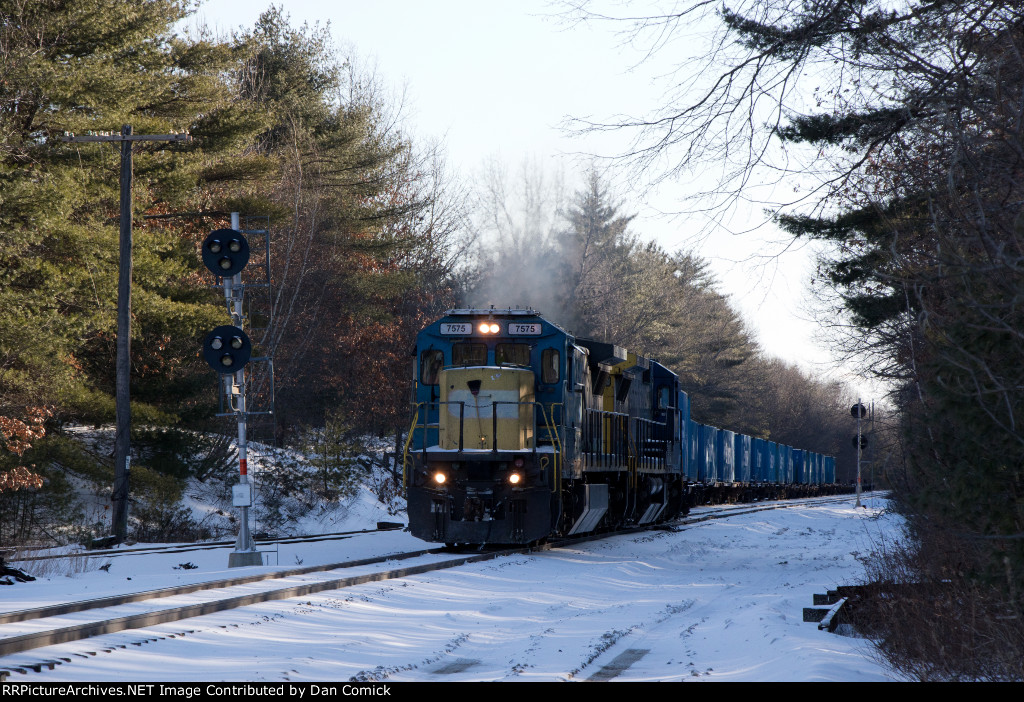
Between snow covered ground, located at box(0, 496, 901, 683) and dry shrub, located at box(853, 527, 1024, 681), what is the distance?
34 cm

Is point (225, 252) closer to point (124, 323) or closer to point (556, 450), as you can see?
point (556, 450)

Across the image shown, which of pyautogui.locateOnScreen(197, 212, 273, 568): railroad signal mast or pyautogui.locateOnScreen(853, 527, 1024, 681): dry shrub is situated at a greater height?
pyautogui.locateOnScreen(197, 212, 273, 568): railroad signal mast

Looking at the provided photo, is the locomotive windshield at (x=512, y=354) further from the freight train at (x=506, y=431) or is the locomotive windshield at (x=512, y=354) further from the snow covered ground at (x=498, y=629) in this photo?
the snow covered ground at (x=498, y=629)

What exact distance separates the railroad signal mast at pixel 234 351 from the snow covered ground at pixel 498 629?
2.60 feet

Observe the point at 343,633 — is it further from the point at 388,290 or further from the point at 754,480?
the point at 754,480

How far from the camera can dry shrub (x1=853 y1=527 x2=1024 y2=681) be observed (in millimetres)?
5691

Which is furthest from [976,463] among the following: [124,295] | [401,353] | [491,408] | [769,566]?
[401,353]

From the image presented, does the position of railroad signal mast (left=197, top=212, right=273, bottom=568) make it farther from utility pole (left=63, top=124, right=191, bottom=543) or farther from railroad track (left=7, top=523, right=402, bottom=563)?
utility pole (left=63, top=124, right=191, bottom=543)

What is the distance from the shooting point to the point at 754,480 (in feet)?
141

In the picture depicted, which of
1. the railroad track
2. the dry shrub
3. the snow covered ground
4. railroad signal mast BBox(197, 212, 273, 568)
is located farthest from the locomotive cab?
the dry shrub

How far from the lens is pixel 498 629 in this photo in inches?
332

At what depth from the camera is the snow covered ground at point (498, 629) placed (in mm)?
6316

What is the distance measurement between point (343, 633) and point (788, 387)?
10324 cm

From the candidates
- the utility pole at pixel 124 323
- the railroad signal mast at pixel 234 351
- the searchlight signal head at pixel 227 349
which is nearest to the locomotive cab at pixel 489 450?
the railroad signal mast at pixel 234 351
